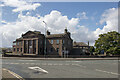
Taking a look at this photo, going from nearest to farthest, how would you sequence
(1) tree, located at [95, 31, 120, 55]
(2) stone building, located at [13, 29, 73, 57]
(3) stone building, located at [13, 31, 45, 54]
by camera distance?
(1) tree, located at [95, 31, 120, 55], (2) stone building, located at [13, 29, 73, 57], (3) stone building, located at [13, 31, 45, 54]

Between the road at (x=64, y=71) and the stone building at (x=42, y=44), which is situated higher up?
the stone building at (x=42, y=44)

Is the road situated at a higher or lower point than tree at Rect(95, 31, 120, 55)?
lower

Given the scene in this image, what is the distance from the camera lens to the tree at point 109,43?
3784 cm

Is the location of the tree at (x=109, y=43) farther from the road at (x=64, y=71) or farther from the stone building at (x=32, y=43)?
the road at (x=64, y=71)

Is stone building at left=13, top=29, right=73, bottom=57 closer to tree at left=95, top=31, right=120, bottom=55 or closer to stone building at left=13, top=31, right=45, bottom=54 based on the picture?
stone building at left=13, top=31, right=45, bottom=54

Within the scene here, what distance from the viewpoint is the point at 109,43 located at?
3950cm

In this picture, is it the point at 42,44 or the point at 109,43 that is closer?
the point at 109,43

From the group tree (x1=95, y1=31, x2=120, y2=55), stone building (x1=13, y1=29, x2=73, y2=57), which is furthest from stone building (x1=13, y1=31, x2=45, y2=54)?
tree (x1=95, y1=31, x2=120, y2=55)

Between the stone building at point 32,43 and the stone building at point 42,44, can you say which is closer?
the stone building at point 42,44

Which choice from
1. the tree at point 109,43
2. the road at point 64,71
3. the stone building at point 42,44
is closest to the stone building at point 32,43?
the stone building at point 42,44

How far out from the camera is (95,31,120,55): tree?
37.8 metres

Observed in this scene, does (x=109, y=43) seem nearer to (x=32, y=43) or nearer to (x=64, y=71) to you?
(x=32, y=43)

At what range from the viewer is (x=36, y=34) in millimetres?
44469

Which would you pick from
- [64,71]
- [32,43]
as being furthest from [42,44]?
[64,71]
